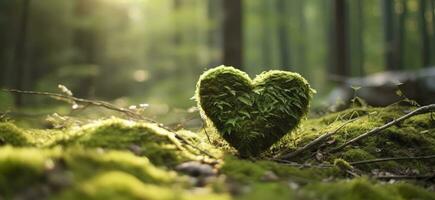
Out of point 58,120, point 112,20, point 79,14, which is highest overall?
point 112,20

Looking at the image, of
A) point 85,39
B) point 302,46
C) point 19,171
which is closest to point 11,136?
point 19,171

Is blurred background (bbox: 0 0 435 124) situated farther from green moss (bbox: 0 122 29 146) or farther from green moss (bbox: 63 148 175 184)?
green moss (bbox: 63 148 175 184)

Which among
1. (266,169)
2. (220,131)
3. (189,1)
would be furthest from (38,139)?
(189,1)

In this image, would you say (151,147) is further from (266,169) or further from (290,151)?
(290,151)

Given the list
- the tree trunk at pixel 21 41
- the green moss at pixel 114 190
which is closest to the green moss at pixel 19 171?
the green moss at pixel 114 190

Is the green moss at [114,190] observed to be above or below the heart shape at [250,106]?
below

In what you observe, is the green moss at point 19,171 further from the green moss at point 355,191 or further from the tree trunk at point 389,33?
the tree trunk at point 389,33
